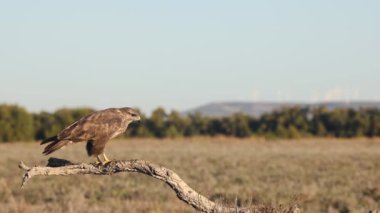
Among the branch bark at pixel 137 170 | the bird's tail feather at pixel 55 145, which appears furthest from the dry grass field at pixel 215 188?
the bird's tail feather at pixel 55 145

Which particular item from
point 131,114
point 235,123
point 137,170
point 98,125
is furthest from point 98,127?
point 235,123

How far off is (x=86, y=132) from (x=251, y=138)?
198 ft

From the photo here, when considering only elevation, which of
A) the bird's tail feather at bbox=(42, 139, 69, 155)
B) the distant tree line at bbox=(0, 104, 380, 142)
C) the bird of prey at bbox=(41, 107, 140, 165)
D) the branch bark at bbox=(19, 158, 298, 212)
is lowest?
the distant tree line at bbox=(0, 104, 380, 142)

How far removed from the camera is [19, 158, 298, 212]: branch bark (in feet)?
18.7

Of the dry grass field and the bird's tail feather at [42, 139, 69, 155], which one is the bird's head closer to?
the bird's tail feather at [42, 139, 69, 155]

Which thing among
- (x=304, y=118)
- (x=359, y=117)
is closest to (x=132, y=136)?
(x=304, y=118)

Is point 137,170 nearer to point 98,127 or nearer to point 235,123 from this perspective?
point 98,127

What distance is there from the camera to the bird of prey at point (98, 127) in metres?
5.89

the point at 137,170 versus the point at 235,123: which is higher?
the point at 137,170

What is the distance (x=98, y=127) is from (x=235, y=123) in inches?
2574

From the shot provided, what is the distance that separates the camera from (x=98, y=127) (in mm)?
6027

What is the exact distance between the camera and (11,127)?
62.5 metres

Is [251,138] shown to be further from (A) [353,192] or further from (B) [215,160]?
(A) [353,192]

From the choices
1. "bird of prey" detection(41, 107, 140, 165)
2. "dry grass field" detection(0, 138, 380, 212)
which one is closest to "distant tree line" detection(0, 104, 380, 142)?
"dry grass field" detection(0, 138, 380, 212)
